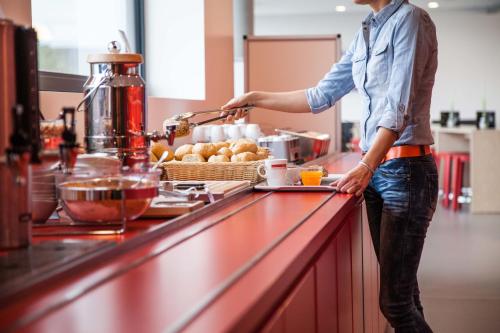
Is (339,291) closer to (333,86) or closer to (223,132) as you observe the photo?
(333,86)

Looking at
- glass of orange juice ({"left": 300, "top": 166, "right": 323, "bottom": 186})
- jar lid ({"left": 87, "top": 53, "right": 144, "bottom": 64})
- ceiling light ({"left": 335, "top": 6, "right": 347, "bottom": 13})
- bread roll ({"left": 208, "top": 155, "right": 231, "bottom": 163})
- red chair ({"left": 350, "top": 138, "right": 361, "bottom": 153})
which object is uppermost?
ceiling light ({"left": 335, "top": 6, "right": 347, "bottom": 13})

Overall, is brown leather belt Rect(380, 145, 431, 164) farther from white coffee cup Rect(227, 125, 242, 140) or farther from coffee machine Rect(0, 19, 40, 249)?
white coffee cup Rect(227, 125, 242, 140)

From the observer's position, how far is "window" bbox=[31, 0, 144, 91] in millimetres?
3602

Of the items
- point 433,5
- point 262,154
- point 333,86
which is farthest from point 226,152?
point 433,5

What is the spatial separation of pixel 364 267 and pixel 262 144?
4.31ft

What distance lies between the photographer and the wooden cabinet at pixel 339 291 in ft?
5.03

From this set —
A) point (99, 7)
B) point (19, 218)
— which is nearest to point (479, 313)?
point (99, 7)

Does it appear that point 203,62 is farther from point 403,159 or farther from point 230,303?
Result: point 230,303

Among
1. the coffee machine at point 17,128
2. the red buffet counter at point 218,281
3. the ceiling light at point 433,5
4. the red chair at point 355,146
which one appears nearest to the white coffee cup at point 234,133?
the red buffet counter at point 218,281

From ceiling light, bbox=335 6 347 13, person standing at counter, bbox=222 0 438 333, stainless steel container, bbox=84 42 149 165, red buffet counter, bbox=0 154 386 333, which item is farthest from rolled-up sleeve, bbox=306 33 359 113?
ceiling light, bbox=335 6 347 13

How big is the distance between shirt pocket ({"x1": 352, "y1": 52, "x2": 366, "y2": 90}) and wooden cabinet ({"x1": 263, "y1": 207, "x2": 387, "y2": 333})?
0.46 m

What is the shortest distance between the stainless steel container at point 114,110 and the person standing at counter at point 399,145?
0.71 metres

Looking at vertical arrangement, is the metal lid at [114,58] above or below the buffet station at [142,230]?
above

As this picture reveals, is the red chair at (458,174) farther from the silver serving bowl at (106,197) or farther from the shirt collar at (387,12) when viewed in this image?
the silver serving bowl at (106,197)
